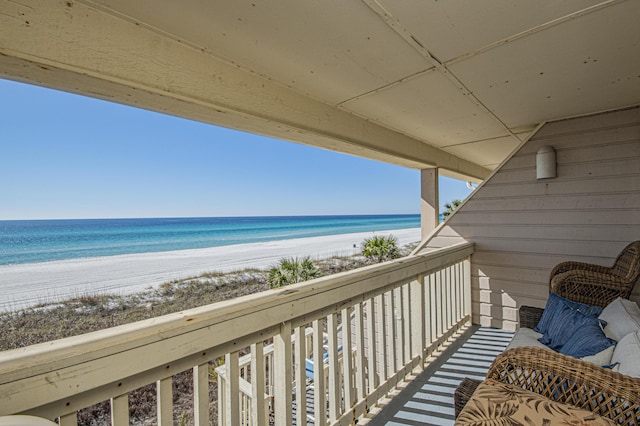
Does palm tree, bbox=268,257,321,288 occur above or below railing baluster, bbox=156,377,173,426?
below

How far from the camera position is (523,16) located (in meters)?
1.30

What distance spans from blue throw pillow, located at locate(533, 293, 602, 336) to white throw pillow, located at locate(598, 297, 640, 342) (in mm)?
96

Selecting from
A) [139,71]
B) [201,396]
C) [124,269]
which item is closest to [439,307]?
[201,396]

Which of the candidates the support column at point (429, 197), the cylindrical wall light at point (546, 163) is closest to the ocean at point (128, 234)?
the support column at point (429, 197)

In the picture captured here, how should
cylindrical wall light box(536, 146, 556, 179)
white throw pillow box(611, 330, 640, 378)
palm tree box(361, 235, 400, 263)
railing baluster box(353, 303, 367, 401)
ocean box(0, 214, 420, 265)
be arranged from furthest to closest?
ocean box(0, 214, 420, 265) < palm tree box(361, 235, 400, 263) < cylindrical wall light box(536, 146, 556, 179) < railing baluster box(353, 303, 367, 401) < white throw pillow box(611, 330, 640, 378)

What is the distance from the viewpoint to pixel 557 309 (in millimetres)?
1807

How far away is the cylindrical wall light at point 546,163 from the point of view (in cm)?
276

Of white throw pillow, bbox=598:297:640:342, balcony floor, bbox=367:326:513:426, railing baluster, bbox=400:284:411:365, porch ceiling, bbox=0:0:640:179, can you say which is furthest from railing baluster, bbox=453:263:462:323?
porch ceiling, bbox=0:0:640:179

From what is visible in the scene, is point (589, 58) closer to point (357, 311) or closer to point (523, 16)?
point (523, 16)

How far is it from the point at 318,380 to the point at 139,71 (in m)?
1.74

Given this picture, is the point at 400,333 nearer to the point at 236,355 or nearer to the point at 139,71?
the point at 236,355

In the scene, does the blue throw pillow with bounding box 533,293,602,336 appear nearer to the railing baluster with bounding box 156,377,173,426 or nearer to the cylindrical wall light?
the cylindrical wall light

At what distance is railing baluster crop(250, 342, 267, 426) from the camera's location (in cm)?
117

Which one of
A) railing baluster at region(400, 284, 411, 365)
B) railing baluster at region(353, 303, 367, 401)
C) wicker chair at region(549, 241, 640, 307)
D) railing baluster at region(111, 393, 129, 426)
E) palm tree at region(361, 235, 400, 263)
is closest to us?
railing baluster at region(111, 393, 129, 426)
